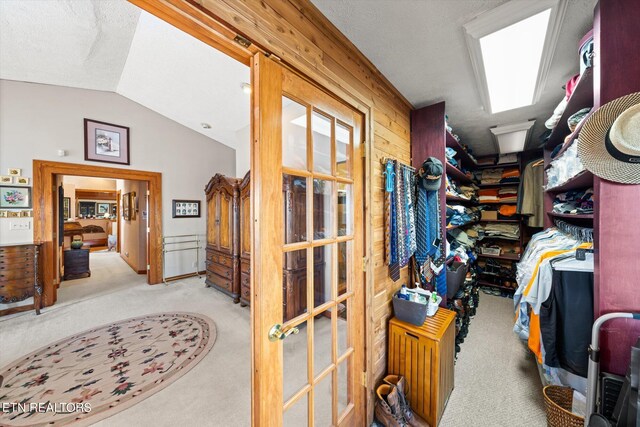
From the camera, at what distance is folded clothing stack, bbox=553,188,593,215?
5.90ft

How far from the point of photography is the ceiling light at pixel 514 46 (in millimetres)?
1101

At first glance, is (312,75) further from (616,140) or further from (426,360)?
(426,360)

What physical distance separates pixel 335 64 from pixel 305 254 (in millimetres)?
1073

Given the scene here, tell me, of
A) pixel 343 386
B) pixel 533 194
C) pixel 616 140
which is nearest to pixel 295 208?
pixel 343 386

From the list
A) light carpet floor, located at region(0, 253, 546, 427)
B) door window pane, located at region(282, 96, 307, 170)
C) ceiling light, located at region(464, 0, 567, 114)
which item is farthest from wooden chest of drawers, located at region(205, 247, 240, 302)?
ceiling light, located at region(464, 0, 567, 114)

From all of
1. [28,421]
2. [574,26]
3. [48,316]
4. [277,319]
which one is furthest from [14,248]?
[574,26]

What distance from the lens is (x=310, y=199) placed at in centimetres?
113

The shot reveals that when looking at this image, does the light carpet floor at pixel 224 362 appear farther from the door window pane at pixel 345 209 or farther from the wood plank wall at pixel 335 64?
the door window pane at pixel 345 209

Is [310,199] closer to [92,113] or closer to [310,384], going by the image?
[310,384]

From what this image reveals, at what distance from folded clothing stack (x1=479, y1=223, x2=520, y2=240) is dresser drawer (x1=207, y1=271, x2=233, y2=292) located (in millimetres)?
4086

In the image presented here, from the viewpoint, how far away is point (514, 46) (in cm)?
131

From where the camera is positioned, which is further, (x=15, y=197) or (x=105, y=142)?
(x=105, y=142)

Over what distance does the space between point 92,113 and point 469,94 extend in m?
5.38

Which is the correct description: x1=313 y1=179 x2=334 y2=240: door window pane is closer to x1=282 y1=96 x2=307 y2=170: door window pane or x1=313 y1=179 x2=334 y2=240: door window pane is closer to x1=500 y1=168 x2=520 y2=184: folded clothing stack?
x1=282 y1=96 x2=307 y2=170: door window pane
